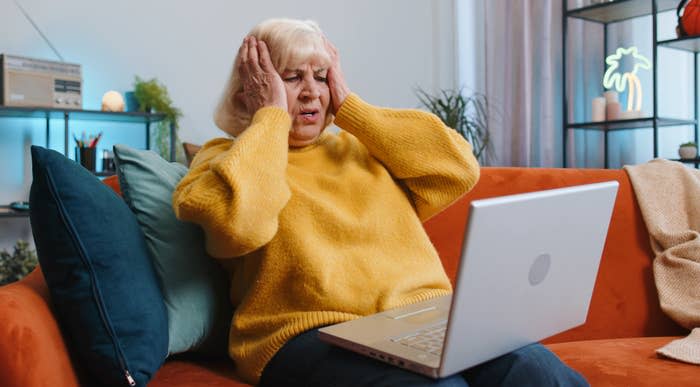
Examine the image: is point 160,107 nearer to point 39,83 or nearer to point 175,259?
point 39,83

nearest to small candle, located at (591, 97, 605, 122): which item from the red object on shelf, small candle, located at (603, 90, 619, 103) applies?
small candle, located at (603, 90, 619, 103)

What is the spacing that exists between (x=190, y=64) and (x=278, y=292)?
2.75 m

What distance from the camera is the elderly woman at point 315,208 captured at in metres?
1.11

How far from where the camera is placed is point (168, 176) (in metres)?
1.35

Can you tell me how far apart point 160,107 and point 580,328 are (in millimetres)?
2411

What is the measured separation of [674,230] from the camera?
1759mm

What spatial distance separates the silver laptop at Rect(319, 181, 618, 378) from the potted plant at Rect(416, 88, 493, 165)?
8.64 feet

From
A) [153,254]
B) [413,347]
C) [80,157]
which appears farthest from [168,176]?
[80,157]

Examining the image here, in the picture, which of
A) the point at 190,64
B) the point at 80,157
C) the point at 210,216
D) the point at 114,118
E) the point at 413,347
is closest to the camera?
the point at 413,347

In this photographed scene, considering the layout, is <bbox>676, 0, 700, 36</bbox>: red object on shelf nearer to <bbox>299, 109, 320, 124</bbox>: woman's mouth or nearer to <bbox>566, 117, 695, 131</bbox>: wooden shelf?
<bbox>566, 117, 695, 131</bbox>: wooden shelf

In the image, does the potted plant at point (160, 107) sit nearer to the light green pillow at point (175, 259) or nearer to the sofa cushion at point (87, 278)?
the light green pillow at point (175, 259)

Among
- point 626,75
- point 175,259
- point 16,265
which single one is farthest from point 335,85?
point 626,75

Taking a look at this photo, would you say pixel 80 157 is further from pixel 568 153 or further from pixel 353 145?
pixel 568 153

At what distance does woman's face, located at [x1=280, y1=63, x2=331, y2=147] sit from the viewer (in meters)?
1.41
